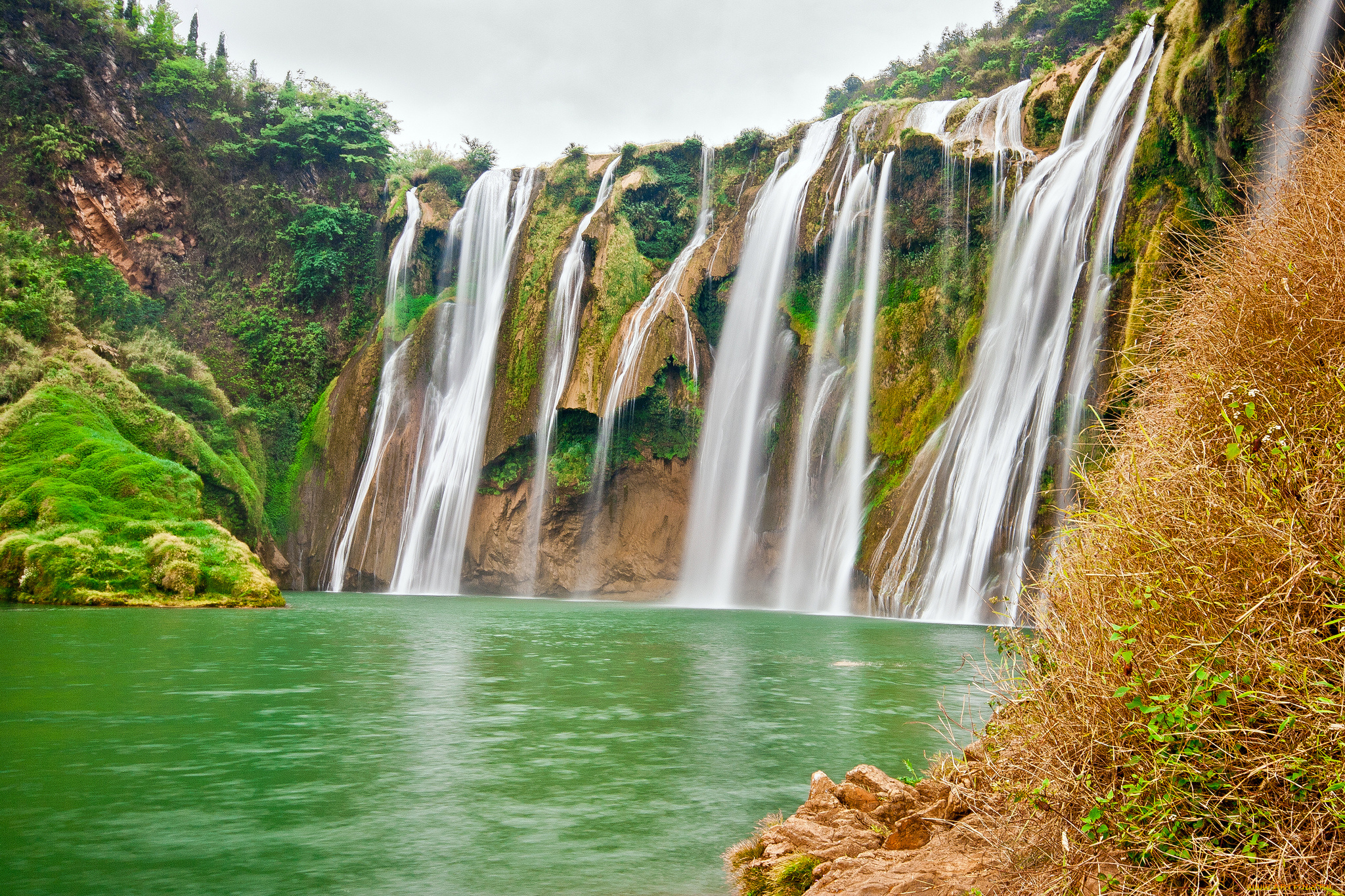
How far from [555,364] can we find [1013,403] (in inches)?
663

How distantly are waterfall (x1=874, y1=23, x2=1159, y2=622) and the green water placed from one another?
4.64 m

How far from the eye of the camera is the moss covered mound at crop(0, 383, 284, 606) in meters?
19.1

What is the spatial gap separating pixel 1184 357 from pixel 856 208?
22.9m

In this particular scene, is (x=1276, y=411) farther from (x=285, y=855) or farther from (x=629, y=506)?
(x=629, y=506)

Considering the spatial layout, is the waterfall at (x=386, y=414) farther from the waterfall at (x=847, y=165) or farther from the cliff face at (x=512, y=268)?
the waterfall at (x=847, y=165)

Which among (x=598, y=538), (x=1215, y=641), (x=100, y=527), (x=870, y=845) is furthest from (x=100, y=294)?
(x=1215, y=641)

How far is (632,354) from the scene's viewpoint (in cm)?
2964

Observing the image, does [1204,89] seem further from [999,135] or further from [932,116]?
[932,116]

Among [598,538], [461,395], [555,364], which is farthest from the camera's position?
[461,395]

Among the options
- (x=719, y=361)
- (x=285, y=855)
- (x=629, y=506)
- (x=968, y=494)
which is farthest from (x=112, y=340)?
(x=285, y=855)

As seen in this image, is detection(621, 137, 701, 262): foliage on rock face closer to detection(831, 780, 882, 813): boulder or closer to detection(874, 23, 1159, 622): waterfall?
detection(874, 23, 1159, 622): waterfall

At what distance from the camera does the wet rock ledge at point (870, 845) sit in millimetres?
3580

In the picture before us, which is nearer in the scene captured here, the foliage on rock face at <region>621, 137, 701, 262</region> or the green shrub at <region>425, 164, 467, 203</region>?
the foliage on rock face at <region>621, 137, 701, 262</region>

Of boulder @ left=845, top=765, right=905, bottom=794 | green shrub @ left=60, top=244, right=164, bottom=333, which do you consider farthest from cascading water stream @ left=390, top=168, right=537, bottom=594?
boulder @ left=845, top=765, right=905, bottom=794
